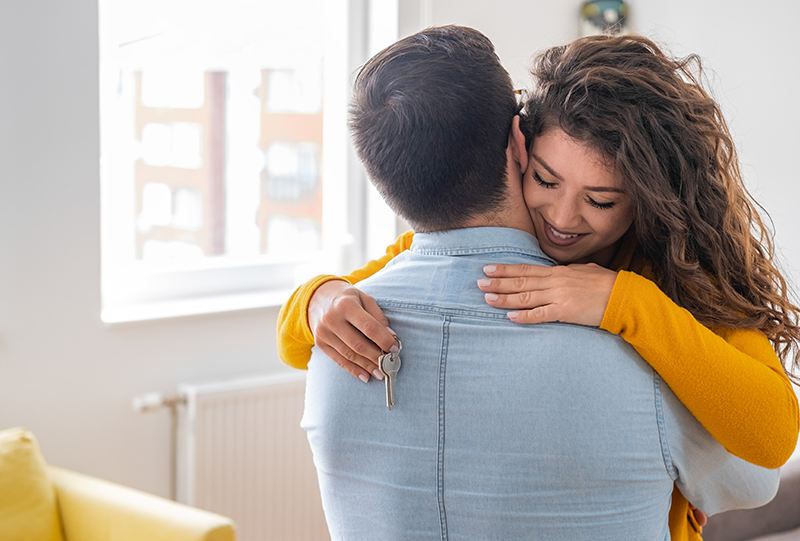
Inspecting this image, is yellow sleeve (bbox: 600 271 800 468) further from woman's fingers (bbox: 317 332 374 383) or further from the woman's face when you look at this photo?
woman's fingers (bbox: 317 332 374 383)

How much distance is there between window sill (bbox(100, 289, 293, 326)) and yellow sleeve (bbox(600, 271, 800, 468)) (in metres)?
1.83

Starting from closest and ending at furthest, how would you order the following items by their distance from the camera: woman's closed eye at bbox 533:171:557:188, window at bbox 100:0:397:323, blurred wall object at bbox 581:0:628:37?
woman's closed eye at bbox 533:171:557:188 < window at bbox 100:0:397:323 < blurred wall object at bbox 581:0:628:37

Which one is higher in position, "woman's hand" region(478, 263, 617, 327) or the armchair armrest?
"woman's hand" region(478, 263, 617, 327)

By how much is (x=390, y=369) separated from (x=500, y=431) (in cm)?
13

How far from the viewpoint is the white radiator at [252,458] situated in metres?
2.43

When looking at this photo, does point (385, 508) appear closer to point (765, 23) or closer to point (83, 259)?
point (83, 259)

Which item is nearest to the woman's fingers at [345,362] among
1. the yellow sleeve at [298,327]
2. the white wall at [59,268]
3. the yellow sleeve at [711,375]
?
the yellow sleeve at [298,327]

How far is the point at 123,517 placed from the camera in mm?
1893

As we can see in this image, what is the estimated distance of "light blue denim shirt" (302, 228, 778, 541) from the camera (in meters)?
0.78

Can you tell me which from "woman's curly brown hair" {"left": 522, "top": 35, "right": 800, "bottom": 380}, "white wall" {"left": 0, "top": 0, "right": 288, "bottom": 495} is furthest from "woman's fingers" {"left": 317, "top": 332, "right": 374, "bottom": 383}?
"white wall" {"left": 0, "top": 0, "right": 288, "bottom": 495}

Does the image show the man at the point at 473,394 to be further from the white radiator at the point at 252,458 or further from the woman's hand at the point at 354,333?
the white radiator at the point at 252,458

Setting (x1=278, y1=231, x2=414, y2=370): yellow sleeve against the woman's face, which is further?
(x1=278, y1=231, x2=414, y2=370): yellow sleeve

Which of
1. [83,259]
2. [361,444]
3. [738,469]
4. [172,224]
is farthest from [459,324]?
[172,224]

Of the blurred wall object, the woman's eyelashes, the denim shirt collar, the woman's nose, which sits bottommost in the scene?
the denim shirt collar
